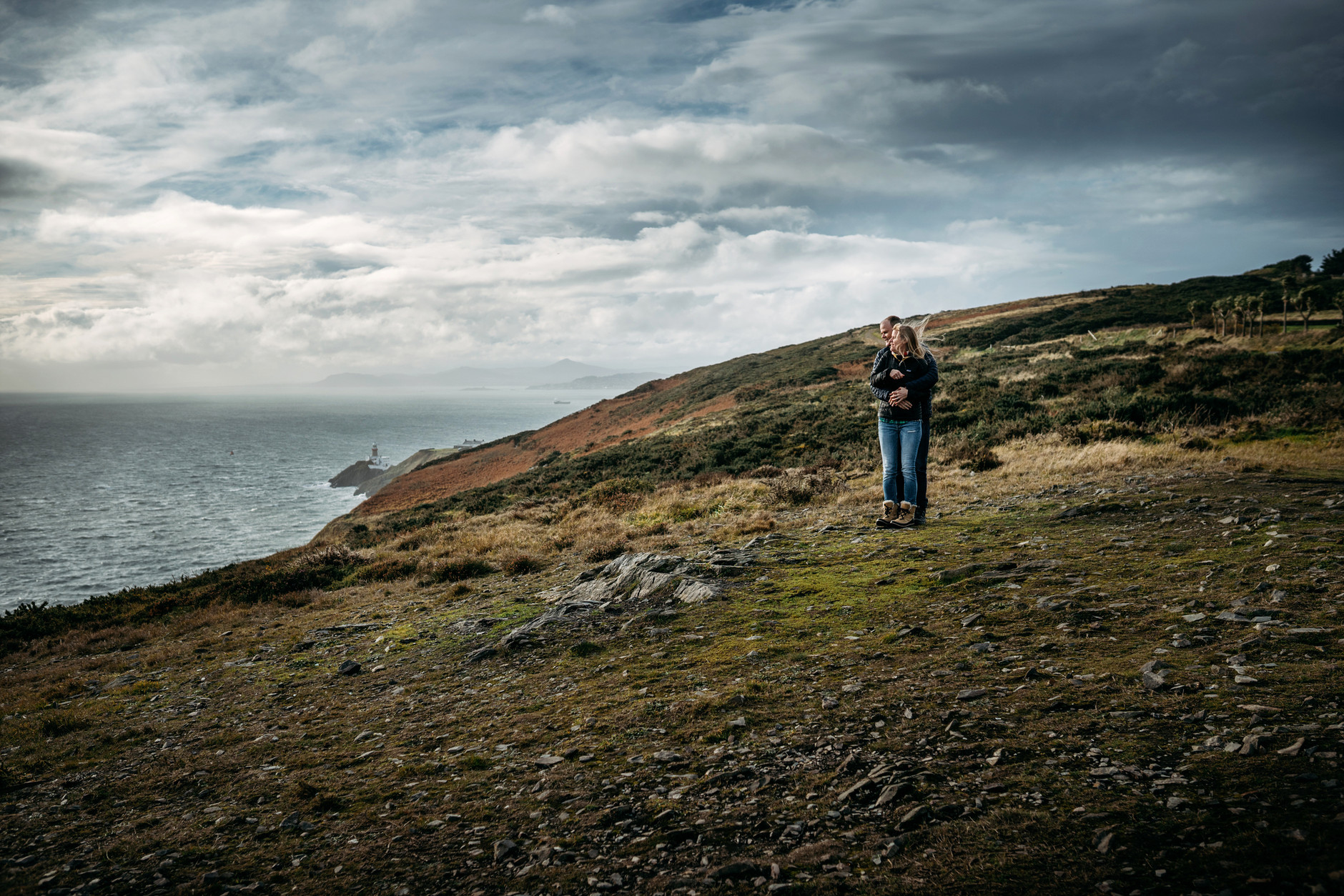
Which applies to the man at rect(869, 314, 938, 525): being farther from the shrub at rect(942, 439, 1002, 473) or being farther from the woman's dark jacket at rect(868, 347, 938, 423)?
the shrub at rect(942, 439, 1002, 473)

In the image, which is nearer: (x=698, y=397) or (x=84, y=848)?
(x=84, y=848)

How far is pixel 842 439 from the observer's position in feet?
80.9

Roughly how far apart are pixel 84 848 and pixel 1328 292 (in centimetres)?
6535

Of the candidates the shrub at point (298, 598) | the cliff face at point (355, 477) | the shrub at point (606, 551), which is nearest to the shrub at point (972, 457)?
the shrub at point (606, 551)

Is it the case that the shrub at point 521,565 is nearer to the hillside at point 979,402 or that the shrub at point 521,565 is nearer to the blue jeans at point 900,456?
the blue jeans at point 900,456

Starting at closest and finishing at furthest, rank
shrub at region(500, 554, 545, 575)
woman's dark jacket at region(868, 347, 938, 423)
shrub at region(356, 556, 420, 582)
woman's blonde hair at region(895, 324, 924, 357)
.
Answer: woman's blonde hair at region(895, 324, 924, 357), woman's dark jacket at region(868, 347, 938, 423), shrub at region(500, 554, 545, 575), shrub at region(356, 556, 420, 582)

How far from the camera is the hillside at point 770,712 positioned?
9.79 feet

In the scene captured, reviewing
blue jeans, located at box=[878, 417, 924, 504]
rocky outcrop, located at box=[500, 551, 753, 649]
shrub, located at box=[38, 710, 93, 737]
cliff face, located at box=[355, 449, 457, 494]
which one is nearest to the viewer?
shrub, located at box=[38, 710, 93, 737]

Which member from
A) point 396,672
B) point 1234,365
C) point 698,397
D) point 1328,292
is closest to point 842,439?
point 1234,365

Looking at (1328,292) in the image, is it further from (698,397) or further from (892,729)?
(892,729)

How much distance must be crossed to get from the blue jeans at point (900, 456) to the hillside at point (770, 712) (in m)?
0.69

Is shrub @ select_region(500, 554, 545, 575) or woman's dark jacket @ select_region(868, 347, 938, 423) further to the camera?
shrub @ select_region(500, 554, 545, 575)

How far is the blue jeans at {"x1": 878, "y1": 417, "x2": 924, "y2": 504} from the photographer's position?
30.0 ft

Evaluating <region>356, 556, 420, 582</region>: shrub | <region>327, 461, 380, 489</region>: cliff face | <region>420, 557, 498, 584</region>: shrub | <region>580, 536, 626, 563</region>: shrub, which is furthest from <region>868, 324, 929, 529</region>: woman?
<region>327, 461, 380, 489</region>: cliff face
